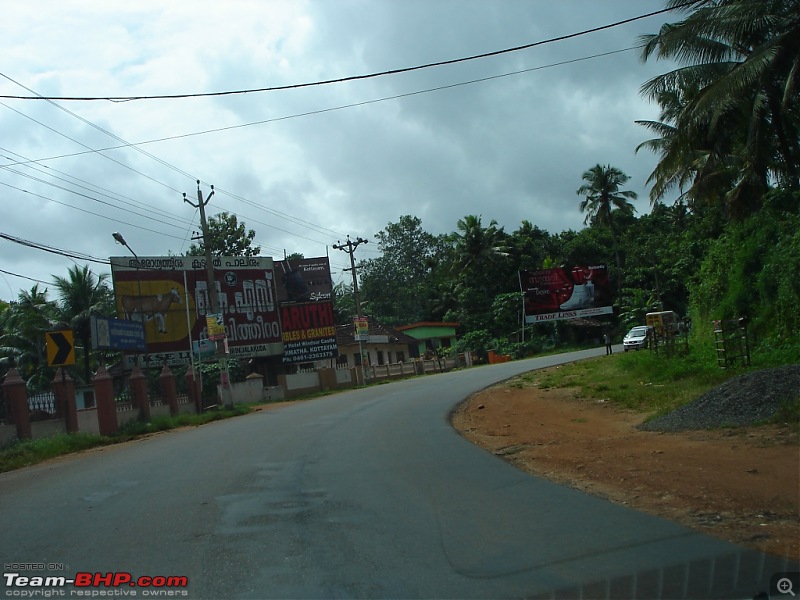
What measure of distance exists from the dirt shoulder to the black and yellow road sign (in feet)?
40.7

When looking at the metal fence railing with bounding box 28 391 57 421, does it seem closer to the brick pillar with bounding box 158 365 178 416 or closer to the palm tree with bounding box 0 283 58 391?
the brick pillar with bounding box 158 365 178 416

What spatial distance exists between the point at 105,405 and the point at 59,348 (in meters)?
3.52

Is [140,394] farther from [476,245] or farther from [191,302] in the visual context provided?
[476,245]

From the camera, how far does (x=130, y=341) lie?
30.5 metres

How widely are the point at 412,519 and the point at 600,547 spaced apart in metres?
2.19

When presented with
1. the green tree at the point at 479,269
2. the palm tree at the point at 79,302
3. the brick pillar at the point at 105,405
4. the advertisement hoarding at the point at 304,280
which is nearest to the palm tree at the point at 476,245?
the green tree at the point at 479,269

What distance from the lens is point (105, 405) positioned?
2505 centimetres

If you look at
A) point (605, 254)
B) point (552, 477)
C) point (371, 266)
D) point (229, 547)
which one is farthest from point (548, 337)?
point (229, 547)

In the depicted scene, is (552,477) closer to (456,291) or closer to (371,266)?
(456,291)

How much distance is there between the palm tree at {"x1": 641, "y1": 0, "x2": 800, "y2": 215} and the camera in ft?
63.8

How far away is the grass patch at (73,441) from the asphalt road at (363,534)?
6.25 metres

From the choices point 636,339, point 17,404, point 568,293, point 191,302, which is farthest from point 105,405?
point 568,293

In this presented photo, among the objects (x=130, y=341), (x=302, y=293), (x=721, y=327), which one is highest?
(x=302, y=293)

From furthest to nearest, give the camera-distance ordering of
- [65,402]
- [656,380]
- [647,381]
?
[65,402] < [647,381] < [656,380]
